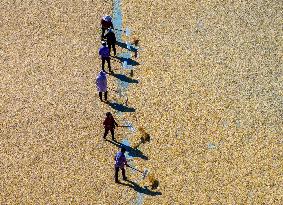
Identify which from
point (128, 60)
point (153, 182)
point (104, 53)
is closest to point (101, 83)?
point (104, 53)

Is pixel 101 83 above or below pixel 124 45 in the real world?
below

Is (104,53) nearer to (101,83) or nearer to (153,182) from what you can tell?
(101,83)

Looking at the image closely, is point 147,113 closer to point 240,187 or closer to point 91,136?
point 91,136

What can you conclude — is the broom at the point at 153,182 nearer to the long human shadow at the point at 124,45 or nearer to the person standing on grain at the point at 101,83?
the person standing on grain at the point at 101,83

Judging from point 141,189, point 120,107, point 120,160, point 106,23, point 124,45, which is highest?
point 106,23

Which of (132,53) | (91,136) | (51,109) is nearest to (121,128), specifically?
(91,136)

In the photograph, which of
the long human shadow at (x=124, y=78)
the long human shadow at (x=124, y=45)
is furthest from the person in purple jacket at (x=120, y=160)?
the long human shadow at (x=124, y=45)

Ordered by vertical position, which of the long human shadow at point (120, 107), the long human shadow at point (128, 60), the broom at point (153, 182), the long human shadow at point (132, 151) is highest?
the long human shadow at point (128, 60)

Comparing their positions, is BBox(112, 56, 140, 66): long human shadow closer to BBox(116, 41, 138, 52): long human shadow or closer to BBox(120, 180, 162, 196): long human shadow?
BBox(116, 41, 138, 52): long human shadow
